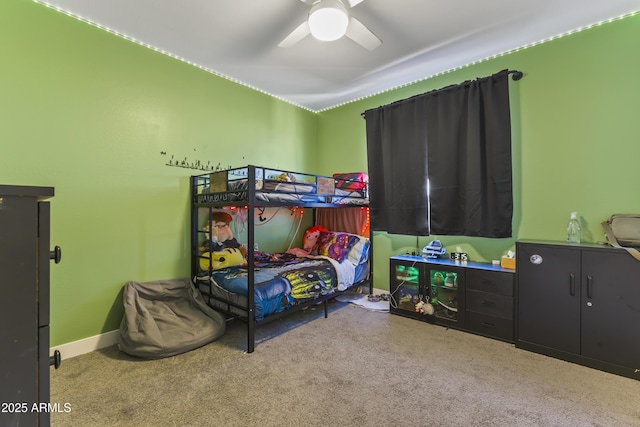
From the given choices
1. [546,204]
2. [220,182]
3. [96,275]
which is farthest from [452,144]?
[96,275]

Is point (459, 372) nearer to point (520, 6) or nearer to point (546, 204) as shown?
point (546, 204)

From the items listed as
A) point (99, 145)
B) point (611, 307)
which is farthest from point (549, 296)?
point (99, 145)

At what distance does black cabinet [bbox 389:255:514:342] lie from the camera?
259cm

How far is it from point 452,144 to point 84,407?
146 inches

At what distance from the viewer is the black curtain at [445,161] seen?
281 cm

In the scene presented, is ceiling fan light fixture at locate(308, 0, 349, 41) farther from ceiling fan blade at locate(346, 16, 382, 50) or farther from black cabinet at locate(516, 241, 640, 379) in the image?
black cabinet at locate(516, 241, 640, 379)

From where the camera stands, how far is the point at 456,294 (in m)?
2.87

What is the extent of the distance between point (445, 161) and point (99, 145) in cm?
337

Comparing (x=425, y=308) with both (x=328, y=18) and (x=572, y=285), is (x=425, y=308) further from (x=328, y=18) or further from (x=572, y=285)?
(x=328, y=18)

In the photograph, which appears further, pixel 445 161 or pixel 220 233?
pixel 220 233

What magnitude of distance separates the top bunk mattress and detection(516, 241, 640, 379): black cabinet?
1.87 m

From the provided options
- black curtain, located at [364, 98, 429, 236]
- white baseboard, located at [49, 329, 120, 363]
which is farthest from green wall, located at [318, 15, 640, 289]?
white baseboard, located at [49, 329, 120, 363]

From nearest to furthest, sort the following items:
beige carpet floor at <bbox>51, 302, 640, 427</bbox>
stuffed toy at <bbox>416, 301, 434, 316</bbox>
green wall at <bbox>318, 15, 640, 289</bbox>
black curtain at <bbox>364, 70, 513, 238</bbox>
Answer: beige carpet floor at <bbox>51, 302, 640, 427</bbox> < green wall at <bbox>318, 15, 640, 289</bbox> < black curtain at <bbox>364, 70, 513, 238</bbox> < stuffed toy at <bbox>416, 301, 434, 316</bbox>

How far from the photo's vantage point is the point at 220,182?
2680 mm
